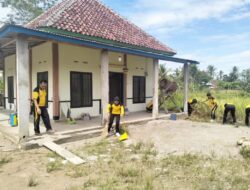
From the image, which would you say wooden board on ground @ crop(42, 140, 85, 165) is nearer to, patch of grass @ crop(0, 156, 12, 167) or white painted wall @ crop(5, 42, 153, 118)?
patch of grass @ crop(0, 156, 12, 167)

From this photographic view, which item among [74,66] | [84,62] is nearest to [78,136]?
[74,66]

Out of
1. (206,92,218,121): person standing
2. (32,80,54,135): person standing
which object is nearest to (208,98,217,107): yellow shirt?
(206,92,218,121): person standing

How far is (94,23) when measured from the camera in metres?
10.6

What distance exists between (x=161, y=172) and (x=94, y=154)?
1867 millimetres

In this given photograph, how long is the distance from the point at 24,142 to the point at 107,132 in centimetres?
254

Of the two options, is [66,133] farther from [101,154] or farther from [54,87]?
[54,87]

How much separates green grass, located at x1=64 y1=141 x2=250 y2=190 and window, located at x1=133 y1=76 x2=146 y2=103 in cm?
683

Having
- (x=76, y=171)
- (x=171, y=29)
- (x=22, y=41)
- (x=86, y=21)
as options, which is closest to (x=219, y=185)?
(x=76, y=171)

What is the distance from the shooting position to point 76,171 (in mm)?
4242

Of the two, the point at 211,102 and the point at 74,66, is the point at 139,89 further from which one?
the point at 74,66

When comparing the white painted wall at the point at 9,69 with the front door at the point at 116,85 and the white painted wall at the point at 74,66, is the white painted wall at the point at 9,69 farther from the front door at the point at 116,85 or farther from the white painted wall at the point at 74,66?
the front door at the point at 116,85

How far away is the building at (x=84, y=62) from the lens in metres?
7.60

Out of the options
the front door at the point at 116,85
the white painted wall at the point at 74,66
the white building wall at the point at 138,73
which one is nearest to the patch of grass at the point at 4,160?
the white painted wall at the point at 74,66

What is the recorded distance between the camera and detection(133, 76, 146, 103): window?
12195mm
